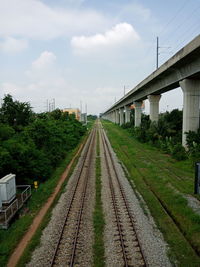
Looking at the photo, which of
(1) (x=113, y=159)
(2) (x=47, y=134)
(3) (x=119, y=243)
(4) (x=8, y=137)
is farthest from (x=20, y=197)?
(1) (x=113, y=159)

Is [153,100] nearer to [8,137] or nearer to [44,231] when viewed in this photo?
[8,137]

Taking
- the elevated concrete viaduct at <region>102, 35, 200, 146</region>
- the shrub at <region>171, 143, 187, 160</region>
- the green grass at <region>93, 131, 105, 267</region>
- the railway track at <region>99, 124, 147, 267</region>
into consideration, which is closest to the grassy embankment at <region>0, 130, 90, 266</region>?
the green grass at <region>93, 131, 105, 267</region>

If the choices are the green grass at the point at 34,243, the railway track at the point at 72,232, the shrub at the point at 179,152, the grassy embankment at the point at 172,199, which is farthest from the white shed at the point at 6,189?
the shrub at the point at 179,152

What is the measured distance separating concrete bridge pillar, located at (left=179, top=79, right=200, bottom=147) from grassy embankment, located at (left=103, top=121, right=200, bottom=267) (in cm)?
480

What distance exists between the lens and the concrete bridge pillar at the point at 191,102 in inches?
944

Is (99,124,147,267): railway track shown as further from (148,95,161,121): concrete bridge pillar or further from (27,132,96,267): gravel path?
(148,95,161,121): concrete bridge pillar

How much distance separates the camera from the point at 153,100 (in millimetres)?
39281

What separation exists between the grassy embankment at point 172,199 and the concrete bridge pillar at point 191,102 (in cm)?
480

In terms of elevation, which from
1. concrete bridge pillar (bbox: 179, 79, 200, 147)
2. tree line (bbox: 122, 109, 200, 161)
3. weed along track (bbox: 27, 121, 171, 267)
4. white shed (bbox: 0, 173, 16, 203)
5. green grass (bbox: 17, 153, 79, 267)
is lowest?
green grass (bbox: 17, 153, 79, 267)

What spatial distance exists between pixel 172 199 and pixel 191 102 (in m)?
14.1

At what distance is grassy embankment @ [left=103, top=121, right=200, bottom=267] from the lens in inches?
354

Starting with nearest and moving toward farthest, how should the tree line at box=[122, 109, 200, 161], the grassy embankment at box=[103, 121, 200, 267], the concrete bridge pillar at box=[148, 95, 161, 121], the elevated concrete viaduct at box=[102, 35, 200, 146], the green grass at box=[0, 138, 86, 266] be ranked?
the grassy embankment at box=[103, 121, 200, 267]
the green grass at box=[0, 138, 86, 266]
the elevated concrete viaduct at box=[102, 35, 200, 146]
the tree line at box=[122, 109, 200, 161]
the concrete bridge pillar at box=[148, 95, 161, 121]

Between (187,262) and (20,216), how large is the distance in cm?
913

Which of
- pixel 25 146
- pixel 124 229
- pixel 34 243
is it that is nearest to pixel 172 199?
pixel 124 229
